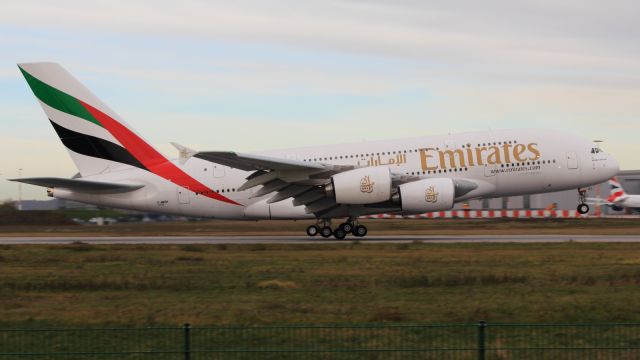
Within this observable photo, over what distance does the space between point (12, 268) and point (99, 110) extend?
13.8 meters

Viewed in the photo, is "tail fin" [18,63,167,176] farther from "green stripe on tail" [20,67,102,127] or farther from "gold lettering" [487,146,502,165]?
"gold lettering" [487,146,502,165]

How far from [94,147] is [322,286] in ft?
66.8

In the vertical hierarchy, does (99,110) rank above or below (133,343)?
above

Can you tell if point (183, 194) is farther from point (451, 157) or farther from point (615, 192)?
point (615, 192)

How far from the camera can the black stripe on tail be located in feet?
121

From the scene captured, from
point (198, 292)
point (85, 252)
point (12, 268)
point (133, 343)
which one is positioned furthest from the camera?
point (85, 252)

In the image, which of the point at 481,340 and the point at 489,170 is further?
the point at 489,170

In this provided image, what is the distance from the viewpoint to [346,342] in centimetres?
1275

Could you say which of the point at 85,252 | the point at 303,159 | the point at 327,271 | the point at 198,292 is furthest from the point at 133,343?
the point at 303,159

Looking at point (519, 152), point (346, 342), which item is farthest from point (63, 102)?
point (346, 342)

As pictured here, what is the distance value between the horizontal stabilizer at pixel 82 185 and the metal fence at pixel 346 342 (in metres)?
21.1

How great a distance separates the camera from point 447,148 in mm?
35656

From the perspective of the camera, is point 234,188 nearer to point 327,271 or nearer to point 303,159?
point 303,159

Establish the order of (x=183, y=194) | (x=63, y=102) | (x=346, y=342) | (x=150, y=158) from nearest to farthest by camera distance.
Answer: (x=346, y=342) < (x=63, y=102) < (x=183, y=194) < (x=150, y=158)
